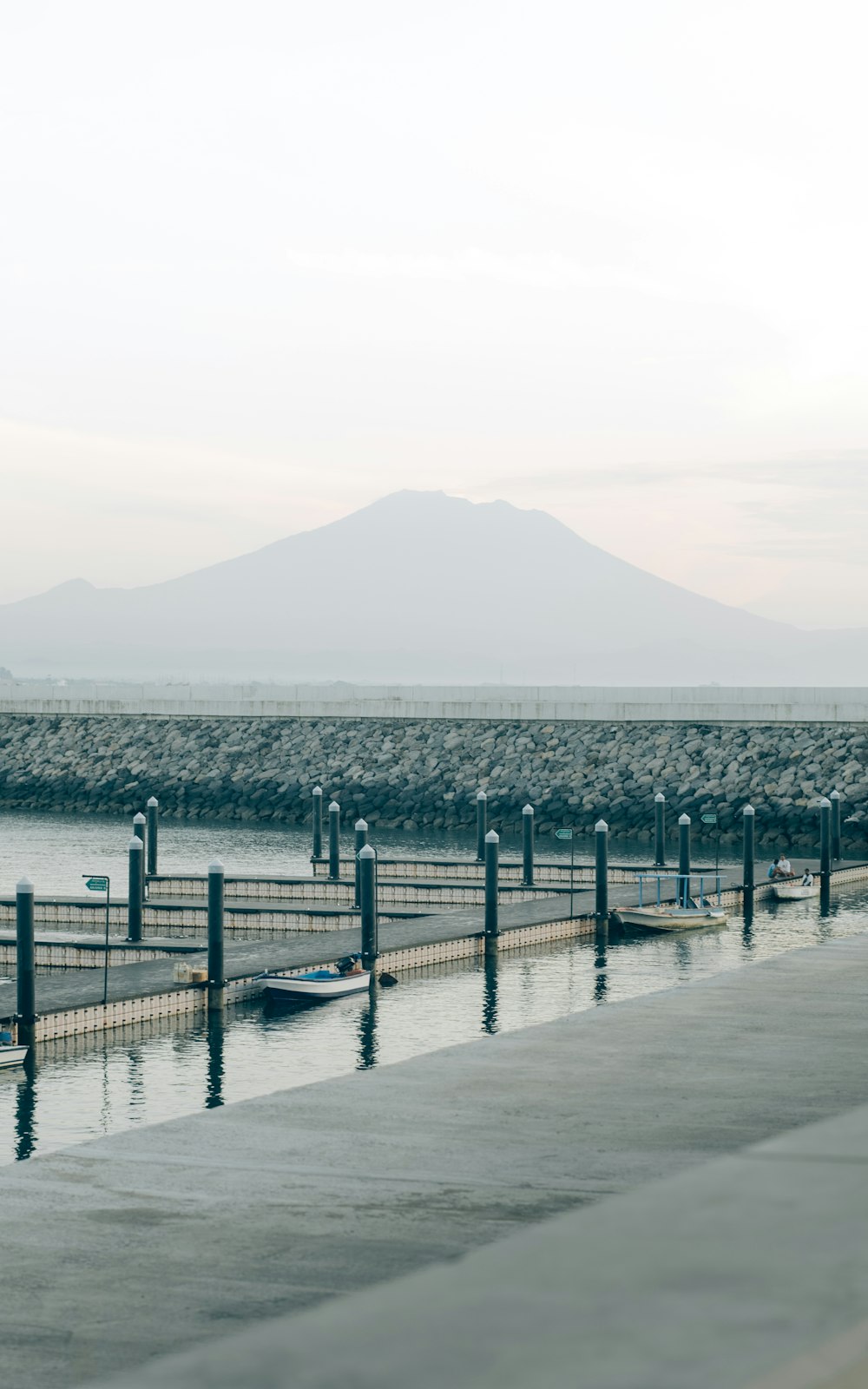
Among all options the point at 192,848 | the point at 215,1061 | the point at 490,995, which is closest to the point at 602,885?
the point at 490,995

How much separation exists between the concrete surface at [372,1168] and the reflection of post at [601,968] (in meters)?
11.9

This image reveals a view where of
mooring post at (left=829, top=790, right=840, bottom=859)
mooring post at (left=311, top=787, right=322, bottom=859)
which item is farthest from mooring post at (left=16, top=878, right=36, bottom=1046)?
mooring post at (left=829, top=790, right=840, bottom=859)

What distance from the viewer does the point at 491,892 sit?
33312mm

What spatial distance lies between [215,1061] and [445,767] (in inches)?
1948

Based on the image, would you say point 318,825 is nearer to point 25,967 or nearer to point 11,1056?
point 25,967

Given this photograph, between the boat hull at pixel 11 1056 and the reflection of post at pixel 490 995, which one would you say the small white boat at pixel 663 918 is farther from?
the boat hull at pixel 11 1056

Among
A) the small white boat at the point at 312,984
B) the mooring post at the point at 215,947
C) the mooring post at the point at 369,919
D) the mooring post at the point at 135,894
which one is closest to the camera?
the mooring post at the point at 215,947

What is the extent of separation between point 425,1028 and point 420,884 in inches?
600

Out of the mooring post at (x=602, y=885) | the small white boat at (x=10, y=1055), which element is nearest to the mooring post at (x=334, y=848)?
the mooring post at (x=602, y=885)

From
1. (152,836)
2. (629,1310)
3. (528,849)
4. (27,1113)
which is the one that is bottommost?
(27,1113)

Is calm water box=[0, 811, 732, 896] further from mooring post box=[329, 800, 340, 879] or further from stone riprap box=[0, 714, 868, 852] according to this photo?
mooring post box=[329, 800, 340, 879]

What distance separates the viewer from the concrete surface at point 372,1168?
9422 millimetres

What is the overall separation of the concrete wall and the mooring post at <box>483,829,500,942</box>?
3934cm

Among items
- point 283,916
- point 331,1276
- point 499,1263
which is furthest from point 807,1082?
point 283,916
